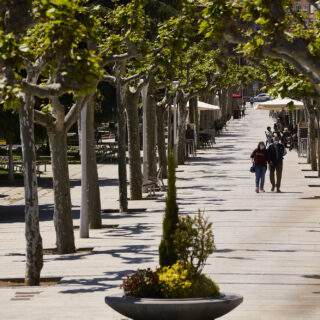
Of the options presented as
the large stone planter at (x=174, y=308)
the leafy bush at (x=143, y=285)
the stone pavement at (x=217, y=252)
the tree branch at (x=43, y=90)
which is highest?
the tree branch at (x=43, y=90)

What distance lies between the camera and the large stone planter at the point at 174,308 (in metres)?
15.0

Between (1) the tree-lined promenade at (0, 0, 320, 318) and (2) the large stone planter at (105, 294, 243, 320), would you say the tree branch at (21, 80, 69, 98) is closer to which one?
(1) the tree-lined promenade at (0, 0, 320, 318)

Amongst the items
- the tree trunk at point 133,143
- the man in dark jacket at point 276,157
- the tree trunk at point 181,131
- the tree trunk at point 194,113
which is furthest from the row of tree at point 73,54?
the tree trunk at point 194,113

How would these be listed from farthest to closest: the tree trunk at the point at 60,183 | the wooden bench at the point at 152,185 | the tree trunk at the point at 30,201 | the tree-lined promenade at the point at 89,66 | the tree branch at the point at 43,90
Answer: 1. the wooden bench at the point at 152,185
2. the tree trunk at the point at 60,183
3. the tree trunk at the point at 30,201
4. the tree branch at the point at 43,90
5. the tree-lined promenade at the point at 89,66

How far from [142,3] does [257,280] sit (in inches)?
476

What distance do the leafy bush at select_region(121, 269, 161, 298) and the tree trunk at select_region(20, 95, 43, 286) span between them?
6.90 meters

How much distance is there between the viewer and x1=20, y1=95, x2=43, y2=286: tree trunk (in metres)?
22.4

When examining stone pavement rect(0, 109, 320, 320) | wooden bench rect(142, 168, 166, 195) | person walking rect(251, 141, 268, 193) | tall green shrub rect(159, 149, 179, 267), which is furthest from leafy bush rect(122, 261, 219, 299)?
wooden bench rect(142, 168, 166, 195)

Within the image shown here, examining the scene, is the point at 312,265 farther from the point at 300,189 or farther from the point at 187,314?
the point at 300,189

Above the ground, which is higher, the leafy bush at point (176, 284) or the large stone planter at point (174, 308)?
the leafy bush at point (176, 284)

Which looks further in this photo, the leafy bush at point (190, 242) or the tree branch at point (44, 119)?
the tree branch at point (44, 119)

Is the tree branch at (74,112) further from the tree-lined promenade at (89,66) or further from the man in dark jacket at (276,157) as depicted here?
the man in dark jacket at (276,157)

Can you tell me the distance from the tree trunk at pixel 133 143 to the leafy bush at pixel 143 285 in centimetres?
2514

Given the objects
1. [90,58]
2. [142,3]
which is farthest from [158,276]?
[142,3]
